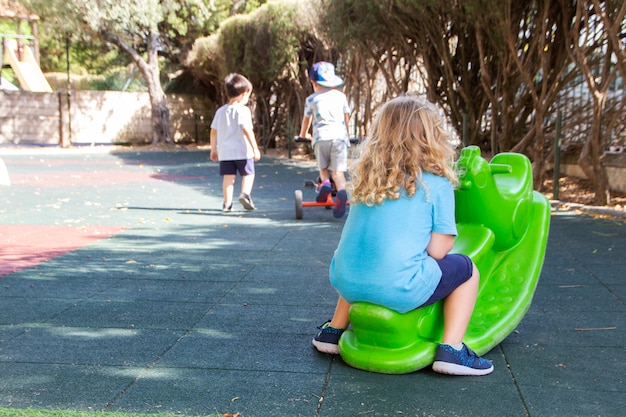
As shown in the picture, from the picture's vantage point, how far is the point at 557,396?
2.64 metres

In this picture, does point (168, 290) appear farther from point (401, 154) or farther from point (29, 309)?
point (401, 154)

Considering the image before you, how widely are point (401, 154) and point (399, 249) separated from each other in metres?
0.42

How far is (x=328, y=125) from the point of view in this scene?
7.30 meters

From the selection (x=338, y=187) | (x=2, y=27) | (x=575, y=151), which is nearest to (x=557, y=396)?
(x=338, y=187)

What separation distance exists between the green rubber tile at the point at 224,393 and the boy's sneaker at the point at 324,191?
462 cm

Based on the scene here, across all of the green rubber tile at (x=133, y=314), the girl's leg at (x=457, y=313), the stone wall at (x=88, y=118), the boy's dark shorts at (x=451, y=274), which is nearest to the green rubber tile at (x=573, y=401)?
the girl's leg at (x=457, y=313)

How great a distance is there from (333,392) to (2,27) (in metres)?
40.9

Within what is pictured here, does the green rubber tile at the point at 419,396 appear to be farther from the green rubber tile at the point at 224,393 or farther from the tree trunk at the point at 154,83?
the tree trunk at the point at 154,83

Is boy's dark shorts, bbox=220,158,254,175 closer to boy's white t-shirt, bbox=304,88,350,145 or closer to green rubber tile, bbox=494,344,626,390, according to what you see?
boy's white t-shirt, bbox=304,88,350,145

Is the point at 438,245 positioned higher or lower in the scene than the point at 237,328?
higher

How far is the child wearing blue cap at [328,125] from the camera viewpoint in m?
7.30

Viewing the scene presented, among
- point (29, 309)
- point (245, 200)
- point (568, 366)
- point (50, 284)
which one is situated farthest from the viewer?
point (245, 200)

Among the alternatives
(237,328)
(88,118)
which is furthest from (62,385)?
(88,118)

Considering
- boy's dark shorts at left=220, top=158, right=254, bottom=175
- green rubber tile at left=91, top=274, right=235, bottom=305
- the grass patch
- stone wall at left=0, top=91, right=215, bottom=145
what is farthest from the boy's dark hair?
stone wall at left=0, top=91, right=215, bottom=145
